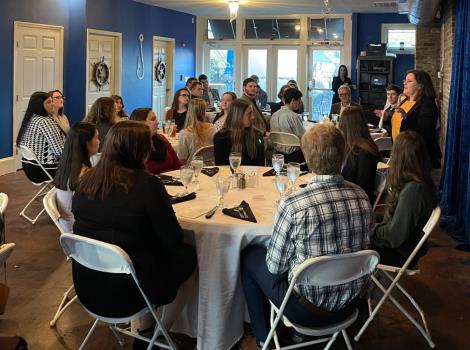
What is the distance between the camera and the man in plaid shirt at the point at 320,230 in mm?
2262

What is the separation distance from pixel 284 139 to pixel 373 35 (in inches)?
311

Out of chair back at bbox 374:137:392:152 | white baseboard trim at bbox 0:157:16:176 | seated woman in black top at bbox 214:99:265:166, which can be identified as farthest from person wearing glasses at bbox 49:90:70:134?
chair back at bbox 374:137:392:152

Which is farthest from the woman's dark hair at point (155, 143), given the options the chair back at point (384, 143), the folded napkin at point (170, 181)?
the chair back at point (384, 143)

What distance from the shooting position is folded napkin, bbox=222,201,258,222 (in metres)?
2.72

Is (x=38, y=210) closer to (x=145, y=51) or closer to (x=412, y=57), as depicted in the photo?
(x=145, y=51)

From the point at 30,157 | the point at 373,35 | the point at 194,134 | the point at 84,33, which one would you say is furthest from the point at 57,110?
the point at 373,35

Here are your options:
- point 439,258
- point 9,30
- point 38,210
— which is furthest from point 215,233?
point 9,30

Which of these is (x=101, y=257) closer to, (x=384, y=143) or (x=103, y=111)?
(x=103, y=111)

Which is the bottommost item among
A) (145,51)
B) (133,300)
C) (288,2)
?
(133,300)

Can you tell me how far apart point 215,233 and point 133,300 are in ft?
1.60

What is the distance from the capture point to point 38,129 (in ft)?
17.2

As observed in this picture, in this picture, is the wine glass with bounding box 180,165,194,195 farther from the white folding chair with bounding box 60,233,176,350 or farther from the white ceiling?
the white ceiling

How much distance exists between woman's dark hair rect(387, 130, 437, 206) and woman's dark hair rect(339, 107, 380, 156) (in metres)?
0.74

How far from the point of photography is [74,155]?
352cm
